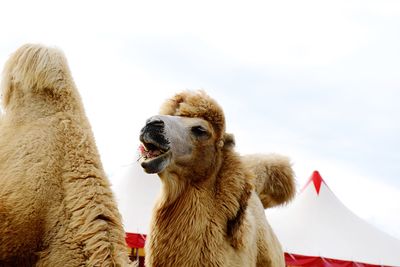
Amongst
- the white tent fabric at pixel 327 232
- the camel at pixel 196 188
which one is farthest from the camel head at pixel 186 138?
the white tent fabric at pixel 327 232

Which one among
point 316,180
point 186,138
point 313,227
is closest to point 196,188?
point 186,138

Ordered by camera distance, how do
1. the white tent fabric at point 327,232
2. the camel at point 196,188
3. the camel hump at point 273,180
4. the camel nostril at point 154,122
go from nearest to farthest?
the camel nostril at point 154,122
the camel at point 196,188
the camel hump at point 273,180
the white tent fabric at point 327,232

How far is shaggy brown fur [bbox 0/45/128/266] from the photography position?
2.37m

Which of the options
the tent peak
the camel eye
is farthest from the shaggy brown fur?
the tent peak

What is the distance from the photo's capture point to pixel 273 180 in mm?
5770

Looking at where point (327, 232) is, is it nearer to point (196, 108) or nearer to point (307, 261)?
point (307, 261)

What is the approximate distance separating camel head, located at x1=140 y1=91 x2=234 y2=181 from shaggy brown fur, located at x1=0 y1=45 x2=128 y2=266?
101cm

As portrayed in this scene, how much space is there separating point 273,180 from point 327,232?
6641 millimetres

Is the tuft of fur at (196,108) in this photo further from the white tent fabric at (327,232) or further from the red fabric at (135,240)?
the white tent fabric at (327,232)

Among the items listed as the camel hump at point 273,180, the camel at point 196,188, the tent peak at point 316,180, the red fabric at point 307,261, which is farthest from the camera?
the tent peak at point 316,180

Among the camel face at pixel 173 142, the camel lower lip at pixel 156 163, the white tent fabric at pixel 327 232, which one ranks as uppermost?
the camel face at pixel 173 142

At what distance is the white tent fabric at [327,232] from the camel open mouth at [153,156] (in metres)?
7.73

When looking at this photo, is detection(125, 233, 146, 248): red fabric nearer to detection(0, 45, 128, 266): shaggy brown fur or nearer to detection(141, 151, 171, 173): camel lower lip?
detection(141, 151, 171, 173): camel lower lip

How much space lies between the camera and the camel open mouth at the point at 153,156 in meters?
3.70
